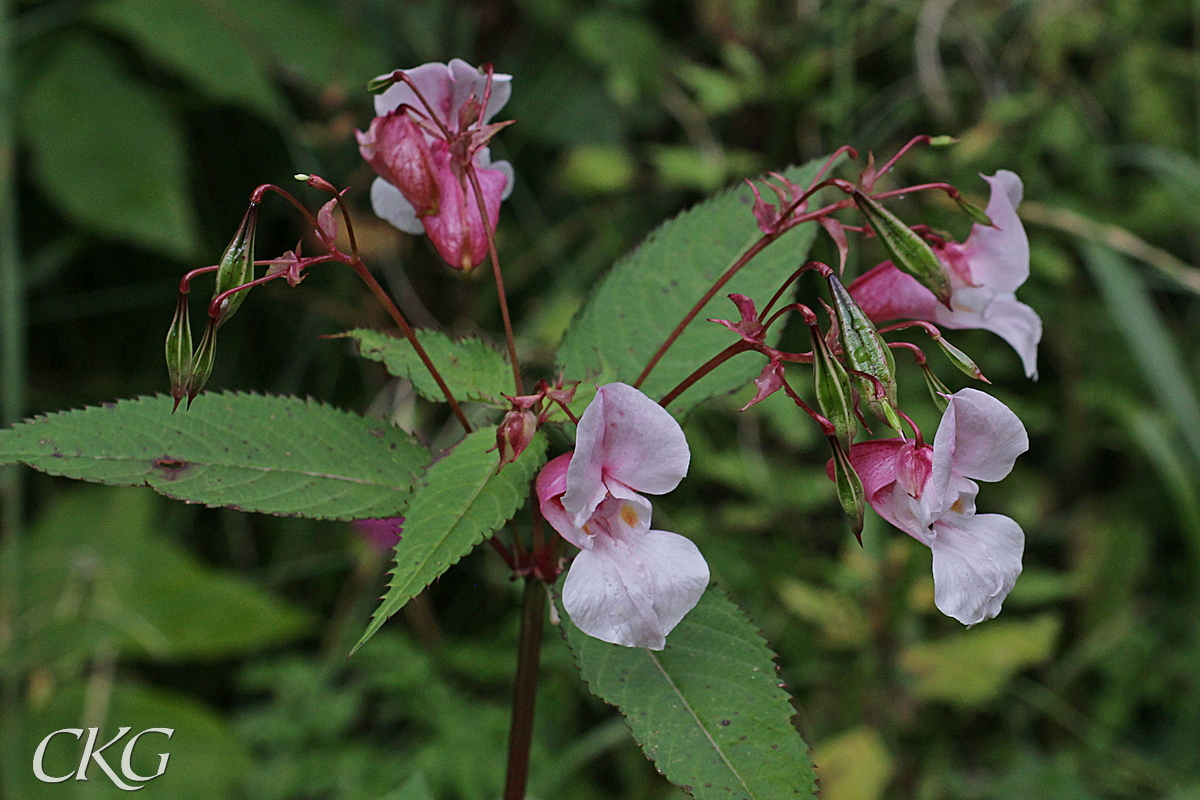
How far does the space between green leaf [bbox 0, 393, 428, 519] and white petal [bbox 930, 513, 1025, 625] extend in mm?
353

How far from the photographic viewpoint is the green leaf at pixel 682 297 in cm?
79

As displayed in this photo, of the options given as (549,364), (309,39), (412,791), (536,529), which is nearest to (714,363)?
(536,529)

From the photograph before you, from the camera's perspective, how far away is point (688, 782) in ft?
1.86

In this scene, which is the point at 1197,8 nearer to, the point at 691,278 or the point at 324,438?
the point at 691,278

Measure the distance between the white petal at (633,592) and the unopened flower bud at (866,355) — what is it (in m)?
0.14

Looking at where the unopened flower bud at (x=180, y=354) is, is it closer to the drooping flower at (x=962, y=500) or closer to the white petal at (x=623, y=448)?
the white petal at (x=623, y=448)

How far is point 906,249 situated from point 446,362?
1.10ft

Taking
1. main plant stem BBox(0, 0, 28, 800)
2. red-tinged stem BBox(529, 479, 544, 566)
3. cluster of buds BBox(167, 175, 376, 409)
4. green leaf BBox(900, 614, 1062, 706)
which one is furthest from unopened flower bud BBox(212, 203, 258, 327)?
green leaf BBox(900, 614, 1062, 706)

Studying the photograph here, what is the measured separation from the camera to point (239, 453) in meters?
0.68

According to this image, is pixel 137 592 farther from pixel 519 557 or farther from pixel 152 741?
pixel 519 557

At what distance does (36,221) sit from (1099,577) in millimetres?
2307

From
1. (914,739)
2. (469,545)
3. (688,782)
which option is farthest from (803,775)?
(914,739)

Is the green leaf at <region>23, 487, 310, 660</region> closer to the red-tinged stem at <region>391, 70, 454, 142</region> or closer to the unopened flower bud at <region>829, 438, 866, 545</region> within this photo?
the red-tinged stem at <region>391, 70, 454, 142</region>

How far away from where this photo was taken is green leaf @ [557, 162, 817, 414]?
0.79 metres
